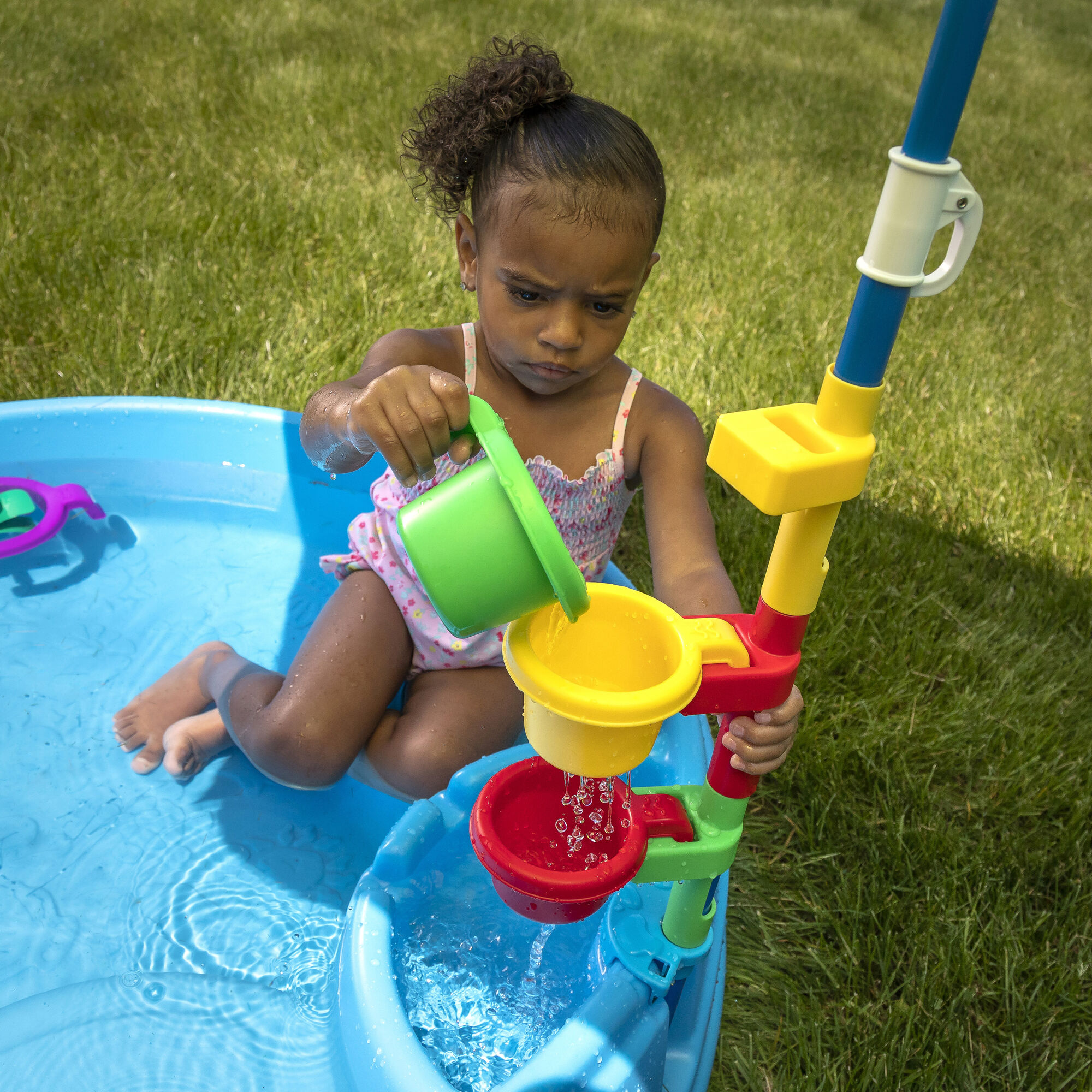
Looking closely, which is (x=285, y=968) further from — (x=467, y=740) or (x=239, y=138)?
(x=239, y=138)

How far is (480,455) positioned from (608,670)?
0.54 m

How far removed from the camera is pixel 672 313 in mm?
2887

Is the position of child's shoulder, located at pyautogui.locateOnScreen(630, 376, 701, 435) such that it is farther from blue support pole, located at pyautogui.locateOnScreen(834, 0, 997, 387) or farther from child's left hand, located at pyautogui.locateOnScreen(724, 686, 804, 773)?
blue support pole, located at pyautogui.locateOnScreen(834, 0, 997, 387)

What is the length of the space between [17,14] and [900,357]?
13.1 feet

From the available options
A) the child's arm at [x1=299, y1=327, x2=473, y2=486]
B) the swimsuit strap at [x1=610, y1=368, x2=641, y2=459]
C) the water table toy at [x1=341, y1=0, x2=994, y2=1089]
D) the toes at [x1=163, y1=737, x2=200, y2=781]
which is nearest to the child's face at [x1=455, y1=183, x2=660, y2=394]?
the swimsuit strap at [x1=610, y1=368, x2=641, y2=459]

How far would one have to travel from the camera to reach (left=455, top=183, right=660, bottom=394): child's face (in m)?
1.33

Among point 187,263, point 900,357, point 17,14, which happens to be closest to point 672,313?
point 900,357

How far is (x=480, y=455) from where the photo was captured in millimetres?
1421

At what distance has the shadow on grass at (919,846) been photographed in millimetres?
1346

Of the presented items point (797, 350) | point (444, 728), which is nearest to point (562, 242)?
point (444, 728)

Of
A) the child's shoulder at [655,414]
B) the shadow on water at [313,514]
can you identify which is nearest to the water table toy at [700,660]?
the child's shoulder at [655,414]

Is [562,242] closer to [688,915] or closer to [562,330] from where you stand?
[562,330]

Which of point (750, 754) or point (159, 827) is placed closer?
point (750, 754)

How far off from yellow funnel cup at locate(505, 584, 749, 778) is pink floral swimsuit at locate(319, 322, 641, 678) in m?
0.67
